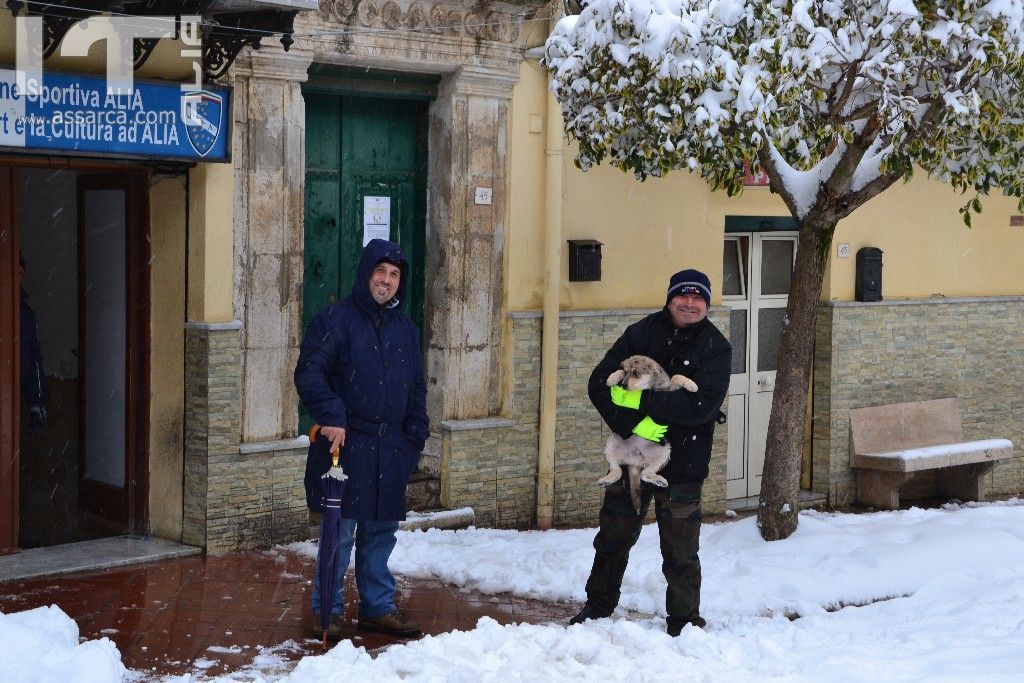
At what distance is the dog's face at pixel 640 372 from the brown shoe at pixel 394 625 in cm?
157

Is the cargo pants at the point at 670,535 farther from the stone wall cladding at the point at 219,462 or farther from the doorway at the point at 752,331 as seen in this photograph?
the doorway at the point at 752,331

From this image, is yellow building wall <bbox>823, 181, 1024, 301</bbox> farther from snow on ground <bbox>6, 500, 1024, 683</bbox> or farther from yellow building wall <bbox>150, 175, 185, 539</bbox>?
yellow building wall <bbox>150, 175, 185, 539</bbox>

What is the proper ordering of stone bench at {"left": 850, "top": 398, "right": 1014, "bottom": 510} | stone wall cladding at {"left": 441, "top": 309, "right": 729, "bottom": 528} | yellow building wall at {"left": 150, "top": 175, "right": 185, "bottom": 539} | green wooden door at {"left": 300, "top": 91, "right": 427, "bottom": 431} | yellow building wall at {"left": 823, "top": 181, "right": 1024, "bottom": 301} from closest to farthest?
yellow building wall at {"left": 150, "top": 175, "right": 185, "bottom": 539} → green wooden door at {"left": 300, "top": 91, "right": 427, "bottom": 431} → stone wall cladding at {"left": 441, "top": 309, "right": 729, "bottom": 528} → stone bench at {"left": 850, "top": 398, "right": 1014, "bottom": 510} → yellow building wall at {"left": 823, "top": 181, "right": 1024, "bottom": 301}

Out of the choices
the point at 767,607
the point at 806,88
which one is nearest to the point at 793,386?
the point at 767,607

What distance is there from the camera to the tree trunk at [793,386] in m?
9.29

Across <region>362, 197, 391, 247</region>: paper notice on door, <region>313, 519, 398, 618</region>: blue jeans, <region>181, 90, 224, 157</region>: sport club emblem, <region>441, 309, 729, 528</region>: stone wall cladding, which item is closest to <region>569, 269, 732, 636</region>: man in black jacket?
<region>313, 519, 398, 618</region>: blue jeans

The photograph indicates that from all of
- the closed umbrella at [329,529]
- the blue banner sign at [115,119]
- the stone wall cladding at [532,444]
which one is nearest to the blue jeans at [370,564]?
the closed umbrella at [329,529]

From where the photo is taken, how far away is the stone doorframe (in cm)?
905

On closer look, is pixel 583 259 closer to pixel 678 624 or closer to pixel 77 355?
pixel 77 355

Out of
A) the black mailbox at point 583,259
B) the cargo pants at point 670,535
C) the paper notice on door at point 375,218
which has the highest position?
the paper notice on door at point 375,218

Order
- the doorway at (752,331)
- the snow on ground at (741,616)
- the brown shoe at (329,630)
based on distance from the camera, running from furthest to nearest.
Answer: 1. the doorway at (752,331)
2. the brown shoe at (329,630)
3. the snow on ground at (741,616)

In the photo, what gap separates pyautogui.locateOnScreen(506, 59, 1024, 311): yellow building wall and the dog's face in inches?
138

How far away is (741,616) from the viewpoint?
309 inches

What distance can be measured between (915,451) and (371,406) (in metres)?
6.97
